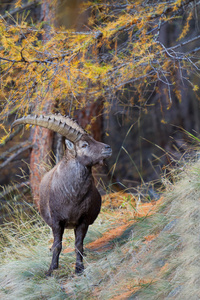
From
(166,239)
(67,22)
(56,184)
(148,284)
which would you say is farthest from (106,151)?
(67,22)

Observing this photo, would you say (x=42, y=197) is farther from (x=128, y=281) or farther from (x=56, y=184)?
(x=128, y=281)

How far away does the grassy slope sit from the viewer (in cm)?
315

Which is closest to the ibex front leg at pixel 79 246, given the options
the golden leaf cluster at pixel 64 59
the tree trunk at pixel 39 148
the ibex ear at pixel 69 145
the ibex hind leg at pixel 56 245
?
the ibex hind leg at pixel 56 245

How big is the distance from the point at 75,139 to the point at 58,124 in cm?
23

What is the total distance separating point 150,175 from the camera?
10.5 m

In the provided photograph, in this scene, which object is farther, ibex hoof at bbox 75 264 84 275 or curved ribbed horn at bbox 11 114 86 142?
ibex hoof at bbox 75 264 84 275

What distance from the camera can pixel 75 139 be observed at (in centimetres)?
383

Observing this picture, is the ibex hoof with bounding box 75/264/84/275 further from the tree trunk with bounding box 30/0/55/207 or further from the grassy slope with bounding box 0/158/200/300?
the tree trunk with bounding box 30/0/55/207

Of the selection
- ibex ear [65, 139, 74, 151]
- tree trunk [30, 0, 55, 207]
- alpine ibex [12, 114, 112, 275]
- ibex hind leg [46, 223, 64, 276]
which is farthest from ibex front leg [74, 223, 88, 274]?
tree trunk [30, 0, 55, 207]

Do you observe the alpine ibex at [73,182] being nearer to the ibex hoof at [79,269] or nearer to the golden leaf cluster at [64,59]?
the ibex hoof at [79,269]

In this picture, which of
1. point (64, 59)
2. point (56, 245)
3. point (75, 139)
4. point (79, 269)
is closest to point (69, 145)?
point (75, 139)

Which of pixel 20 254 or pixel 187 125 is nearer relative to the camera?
pixel 20 254

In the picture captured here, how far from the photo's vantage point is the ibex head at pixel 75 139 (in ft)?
12.2

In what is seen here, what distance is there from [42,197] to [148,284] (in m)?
1.56
